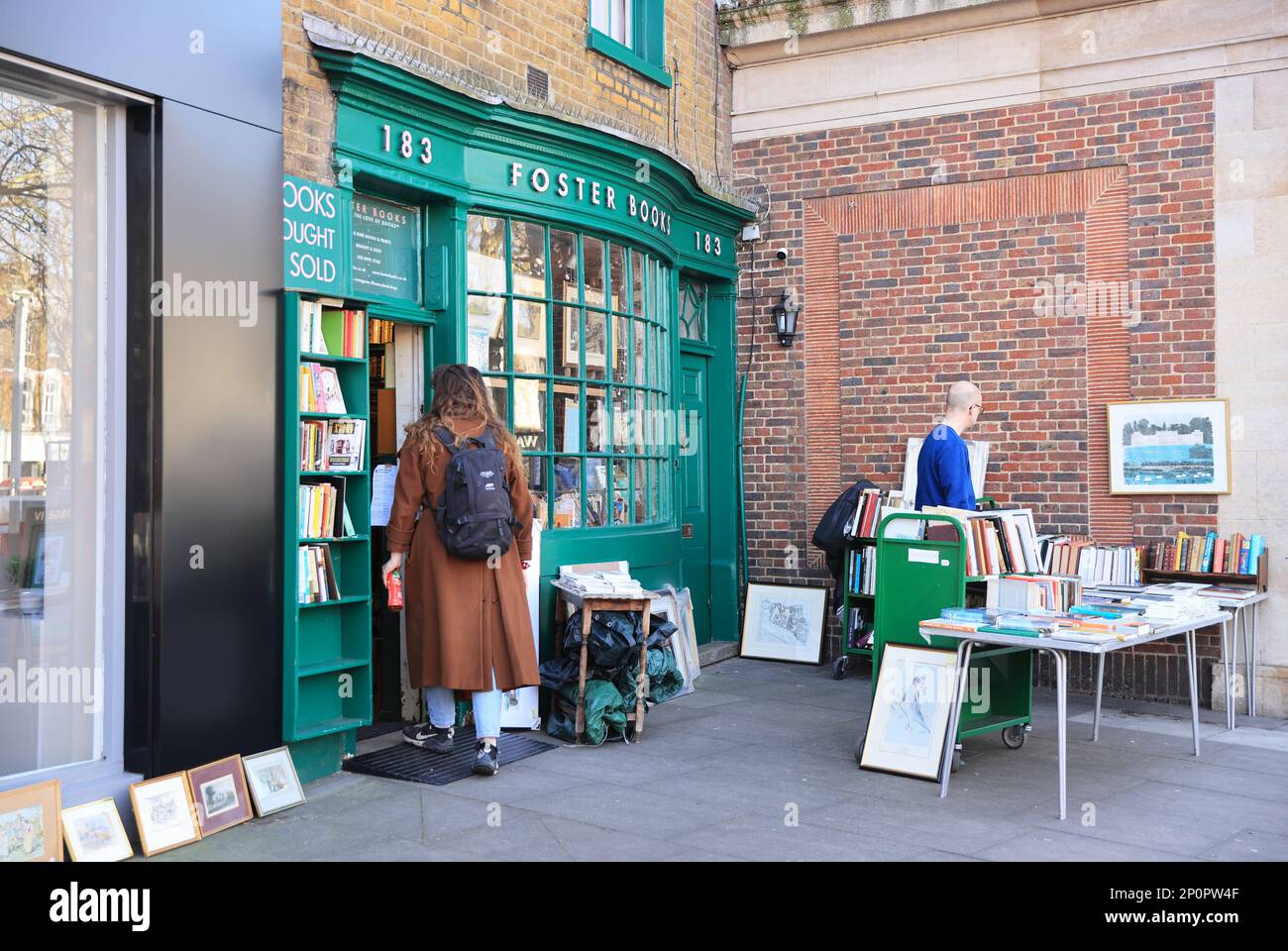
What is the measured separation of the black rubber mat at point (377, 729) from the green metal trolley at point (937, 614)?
101 inches

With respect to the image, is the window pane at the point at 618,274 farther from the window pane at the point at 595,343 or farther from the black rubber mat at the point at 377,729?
the black rubber mat at the point at 377,729

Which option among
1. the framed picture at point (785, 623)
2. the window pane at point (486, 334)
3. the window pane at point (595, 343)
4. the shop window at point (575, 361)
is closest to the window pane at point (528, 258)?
the shop window at point (575, 361)

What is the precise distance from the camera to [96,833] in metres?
4.68

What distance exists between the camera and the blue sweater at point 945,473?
22.7ft

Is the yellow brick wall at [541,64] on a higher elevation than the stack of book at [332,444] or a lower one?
higher

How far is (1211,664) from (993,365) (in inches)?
100

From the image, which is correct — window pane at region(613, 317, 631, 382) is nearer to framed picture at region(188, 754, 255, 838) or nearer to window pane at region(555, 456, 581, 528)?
window pane at region(555, 456, 581, 528)

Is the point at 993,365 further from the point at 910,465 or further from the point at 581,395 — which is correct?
the point at 581,395

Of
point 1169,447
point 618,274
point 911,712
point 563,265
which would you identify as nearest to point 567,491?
point 563,265

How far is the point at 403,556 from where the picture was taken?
6.71 metres

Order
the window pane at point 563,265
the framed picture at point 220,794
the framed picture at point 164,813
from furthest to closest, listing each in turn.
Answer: the window pane at point 563,265 → the framed picture at point 220,794 → the framed picture at point 164,813

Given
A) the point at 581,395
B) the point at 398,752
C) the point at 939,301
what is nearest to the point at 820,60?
the point at 939,301

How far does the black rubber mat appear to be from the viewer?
670 centimetres

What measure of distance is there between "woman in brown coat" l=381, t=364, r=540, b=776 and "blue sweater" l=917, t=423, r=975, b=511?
2.36 meters
